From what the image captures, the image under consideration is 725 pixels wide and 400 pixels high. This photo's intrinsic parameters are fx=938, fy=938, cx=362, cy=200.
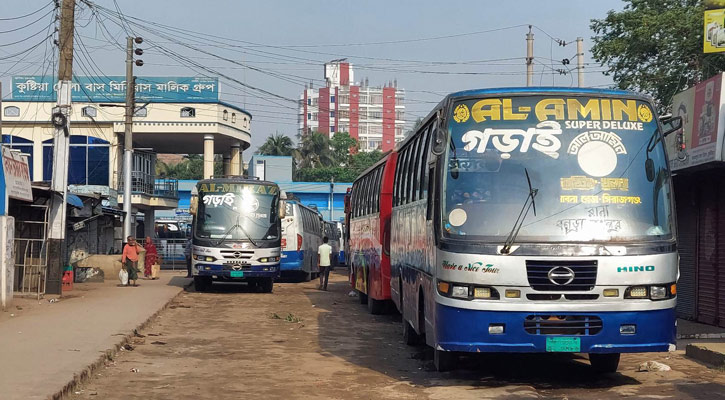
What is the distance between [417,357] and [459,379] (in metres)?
2.25

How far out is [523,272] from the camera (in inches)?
367

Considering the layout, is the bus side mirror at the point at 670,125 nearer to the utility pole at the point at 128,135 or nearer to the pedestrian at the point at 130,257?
the pedestrian at the point at 130,257

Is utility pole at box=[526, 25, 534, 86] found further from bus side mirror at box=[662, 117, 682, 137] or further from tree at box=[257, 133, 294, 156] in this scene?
tree at box=[257, 133, 294, 156]

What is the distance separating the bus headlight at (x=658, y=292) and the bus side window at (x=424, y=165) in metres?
2.88

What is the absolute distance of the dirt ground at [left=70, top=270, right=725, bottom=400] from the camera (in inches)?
381

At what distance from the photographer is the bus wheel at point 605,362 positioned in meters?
10.8

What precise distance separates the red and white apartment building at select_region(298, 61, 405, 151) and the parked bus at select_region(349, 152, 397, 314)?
153 meters

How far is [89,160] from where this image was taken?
5112 cm

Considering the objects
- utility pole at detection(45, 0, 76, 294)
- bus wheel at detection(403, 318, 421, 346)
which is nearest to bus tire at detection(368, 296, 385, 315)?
bus wheel at detection(403, 318, 421, 346)

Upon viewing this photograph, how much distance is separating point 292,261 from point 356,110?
5888 inches

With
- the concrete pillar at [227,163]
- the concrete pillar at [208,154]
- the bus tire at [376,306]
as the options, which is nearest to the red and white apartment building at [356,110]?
the concrete pillar at [227,163]

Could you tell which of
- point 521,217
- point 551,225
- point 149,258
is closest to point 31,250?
point 149,258

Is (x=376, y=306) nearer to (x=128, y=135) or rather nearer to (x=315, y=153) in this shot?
(x=128, y=135)

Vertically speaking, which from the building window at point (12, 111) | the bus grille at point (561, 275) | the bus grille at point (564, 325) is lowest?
the bus grille at point (564, 325)
